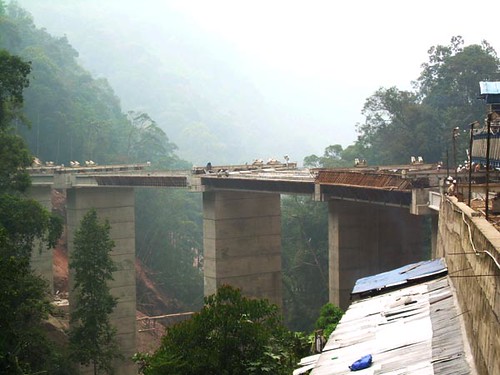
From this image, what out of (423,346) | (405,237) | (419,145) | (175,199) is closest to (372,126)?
(419,145)

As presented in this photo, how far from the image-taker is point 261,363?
2358 centimetres

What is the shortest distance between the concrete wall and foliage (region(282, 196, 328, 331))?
5454 centimetres

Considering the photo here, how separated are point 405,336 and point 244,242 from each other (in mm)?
36485

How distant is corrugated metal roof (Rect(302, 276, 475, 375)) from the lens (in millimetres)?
16297

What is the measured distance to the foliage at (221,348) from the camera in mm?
23297

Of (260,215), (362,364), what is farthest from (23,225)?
(362,364)

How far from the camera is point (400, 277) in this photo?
27109 millimetres

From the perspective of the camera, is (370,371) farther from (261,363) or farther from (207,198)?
(207,198)

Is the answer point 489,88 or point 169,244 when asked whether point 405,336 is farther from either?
point 169,244

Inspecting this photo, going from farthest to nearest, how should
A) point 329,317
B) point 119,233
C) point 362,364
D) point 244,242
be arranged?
point 119,233, point 244,242, point 329,317, point 362,364

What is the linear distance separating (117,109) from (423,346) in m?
121

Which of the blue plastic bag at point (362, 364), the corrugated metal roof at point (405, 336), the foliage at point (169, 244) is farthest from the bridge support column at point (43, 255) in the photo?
the blue plastic bag at point (362, 364)

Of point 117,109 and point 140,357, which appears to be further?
point 117,109

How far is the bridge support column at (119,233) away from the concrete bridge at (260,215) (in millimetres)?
69
